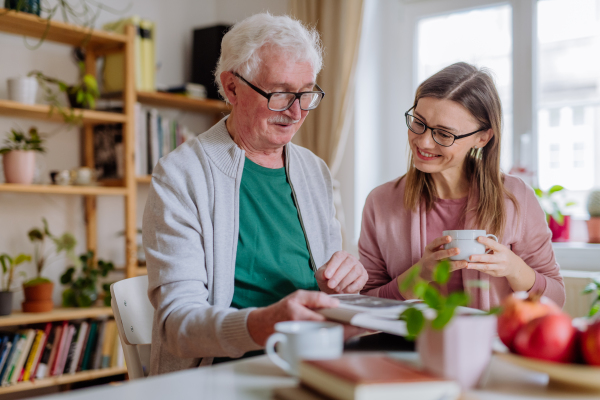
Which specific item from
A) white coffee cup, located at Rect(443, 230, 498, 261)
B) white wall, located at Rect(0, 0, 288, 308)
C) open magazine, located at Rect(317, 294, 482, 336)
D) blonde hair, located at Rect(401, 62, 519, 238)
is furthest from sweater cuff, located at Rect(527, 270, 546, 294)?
white wall, located at Rect(0, 0, 288, 308)

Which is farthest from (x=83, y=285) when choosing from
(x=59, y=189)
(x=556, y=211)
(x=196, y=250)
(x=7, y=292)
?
Result: (x=556, y=211)

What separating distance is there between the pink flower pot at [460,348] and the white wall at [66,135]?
239cm

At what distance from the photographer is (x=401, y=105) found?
10.8ft

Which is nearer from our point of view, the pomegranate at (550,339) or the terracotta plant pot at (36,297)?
the pomegranate at (550,339)

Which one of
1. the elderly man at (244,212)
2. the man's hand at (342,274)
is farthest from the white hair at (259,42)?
the man's hand at (342,274)

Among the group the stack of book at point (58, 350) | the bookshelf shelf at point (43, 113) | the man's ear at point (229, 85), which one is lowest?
the stack of book at point (58, 350)

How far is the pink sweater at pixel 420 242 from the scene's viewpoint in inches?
61.0

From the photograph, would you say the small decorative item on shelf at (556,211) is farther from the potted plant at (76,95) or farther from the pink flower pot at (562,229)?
the potted plant at (76,95)

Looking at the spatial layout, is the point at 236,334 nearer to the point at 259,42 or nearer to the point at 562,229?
the point at 259,42

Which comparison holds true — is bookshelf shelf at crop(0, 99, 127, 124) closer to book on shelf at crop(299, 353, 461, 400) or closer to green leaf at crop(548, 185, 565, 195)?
green leaf at crop(548, 185, 565, 195)

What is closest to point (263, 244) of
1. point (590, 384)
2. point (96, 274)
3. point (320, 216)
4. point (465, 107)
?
point (320, 216)

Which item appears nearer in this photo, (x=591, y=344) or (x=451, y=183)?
(x=591, y=344)

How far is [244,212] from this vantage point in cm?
143

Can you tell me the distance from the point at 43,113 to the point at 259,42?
1.58m
